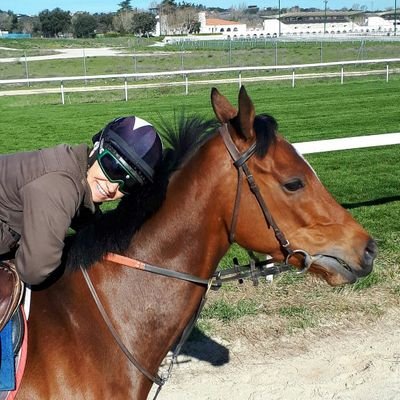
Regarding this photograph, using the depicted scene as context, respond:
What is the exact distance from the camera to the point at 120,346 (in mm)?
2721

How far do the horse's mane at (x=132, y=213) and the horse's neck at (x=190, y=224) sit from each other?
0.04 metres

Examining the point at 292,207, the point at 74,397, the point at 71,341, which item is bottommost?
the point at 74,397

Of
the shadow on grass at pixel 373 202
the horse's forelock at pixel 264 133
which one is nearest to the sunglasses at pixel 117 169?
the horse's forelock at pixel 264 133

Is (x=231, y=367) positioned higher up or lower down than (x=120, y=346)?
lower down

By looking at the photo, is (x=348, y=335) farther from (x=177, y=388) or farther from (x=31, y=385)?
(x=31, y=385)

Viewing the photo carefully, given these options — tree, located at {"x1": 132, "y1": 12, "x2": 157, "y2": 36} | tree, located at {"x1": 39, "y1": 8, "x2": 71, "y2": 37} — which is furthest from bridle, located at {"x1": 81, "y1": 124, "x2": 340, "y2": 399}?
tree, located at {"x1": 39, "y1": 8, "x2": 71, "y2": 37}

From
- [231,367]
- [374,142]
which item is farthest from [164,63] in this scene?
[231,367]

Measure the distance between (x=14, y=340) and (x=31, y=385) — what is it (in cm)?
19

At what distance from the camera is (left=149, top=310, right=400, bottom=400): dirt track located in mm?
4273

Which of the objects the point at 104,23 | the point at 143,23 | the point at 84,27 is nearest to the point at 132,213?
the point at 84,27

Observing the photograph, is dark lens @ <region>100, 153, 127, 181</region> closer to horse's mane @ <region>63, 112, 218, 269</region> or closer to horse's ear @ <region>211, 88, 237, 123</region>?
horse's mane @ <region>63, 112, 218, 269</region>

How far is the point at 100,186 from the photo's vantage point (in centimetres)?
281

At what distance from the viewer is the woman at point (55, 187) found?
8.21ft

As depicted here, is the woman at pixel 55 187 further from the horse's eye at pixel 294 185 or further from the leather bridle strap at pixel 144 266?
the horse's eye at pixel 294 185
